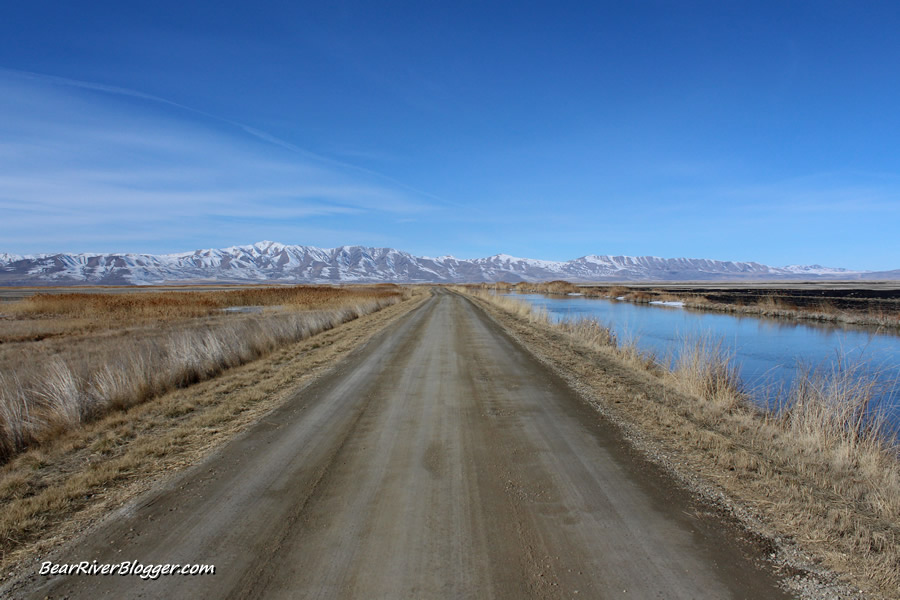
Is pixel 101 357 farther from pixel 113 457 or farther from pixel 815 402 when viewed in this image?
pixel 815 402

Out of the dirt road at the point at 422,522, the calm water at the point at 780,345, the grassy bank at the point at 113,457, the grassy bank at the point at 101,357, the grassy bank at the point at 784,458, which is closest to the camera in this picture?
the dirt road at the point at 422,522

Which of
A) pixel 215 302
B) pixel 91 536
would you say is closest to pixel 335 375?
pixel 91 536

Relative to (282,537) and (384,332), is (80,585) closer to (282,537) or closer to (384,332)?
(282,537)

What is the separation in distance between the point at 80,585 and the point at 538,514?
3.49m

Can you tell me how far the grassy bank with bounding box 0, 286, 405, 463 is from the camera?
695 cm

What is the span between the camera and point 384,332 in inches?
744

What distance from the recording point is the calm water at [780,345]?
1155cm

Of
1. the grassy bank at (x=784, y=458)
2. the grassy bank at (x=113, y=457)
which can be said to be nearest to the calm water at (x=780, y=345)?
the grassy bank at (x=784, y=458)

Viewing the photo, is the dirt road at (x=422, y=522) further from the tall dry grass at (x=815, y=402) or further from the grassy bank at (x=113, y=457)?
the tall dry grass at (x=815, y=402)

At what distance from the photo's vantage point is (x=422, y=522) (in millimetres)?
3771

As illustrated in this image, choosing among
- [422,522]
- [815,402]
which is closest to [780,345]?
[815,402]

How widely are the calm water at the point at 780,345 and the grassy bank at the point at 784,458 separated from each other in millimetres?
2301

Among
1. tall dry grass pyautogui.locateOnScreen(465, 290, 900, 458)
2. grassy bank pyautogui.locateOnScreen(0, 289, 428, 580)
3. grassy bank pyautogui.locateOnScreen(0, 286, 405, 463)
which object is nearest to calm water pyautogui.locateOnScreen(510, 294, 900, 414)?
tall dry grass pyautogui.locateOnScreen(465, 290, 900, 458)

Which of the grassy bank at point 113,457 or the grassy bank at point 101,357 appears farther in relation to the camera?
the grassy bank at point 101,357
